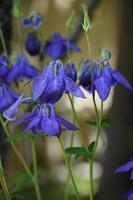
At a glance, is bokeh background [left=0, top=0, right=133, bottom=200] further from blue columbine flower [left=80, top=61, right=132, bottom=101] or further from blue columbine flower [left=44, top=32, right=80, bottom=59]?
blue columbine flower [left=80, top=61, right=132, bottom=101]

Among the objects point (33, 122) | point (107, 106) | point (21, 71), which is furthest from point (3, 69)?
point (107, 106)

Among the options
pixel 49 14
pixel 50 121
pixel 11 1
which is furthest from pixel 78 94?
pixel 49 14

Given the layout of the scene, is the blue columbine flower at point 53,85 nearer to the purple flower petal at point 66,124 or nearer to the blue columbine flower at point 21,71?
the purple flower petal at point 66,124

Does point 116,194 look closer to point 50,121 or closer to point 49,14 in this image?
point 49,14

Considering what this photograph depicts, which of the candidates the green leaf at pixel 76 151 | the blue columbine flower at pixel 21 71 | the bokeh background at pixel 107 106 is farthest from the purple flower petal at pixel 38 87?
the bokeh background at pixel 107 106

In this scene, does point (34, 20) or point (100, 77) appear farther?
point (34, 20)

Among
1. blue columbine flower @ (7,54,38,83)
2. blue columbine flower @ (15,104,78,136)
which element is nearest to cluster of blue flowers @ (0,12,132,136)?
blue columbine flower @ (15,104,78,136)

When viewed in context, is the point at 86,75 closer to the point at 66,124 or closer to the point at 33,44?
the point at 66,124
